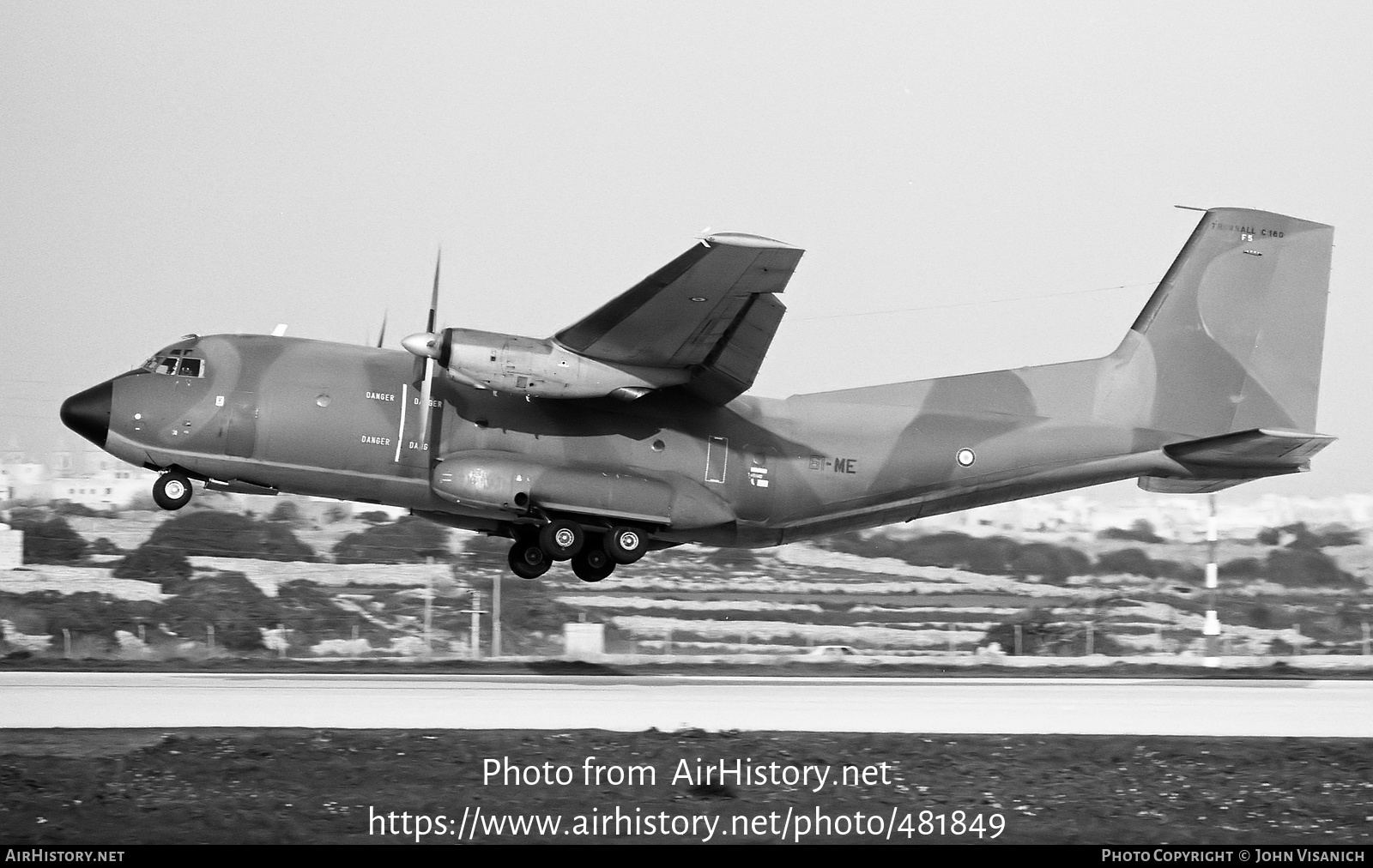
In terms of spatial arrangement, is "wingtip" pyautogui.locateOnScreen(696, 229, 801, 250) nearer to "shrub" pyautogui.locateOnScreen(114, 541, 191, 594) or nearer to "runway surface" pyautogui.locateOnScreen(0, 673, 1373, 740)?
"runway surface" pyautogui.locateOnScreen(0, 673, 1373, 740)

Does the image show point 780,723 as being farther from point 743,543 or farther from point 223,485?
point 223,485

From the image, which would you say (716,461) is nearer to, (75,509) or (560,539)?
(560,539)

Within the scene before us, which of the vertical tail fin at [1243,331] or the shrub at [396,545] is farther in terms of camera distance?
the shrub at [396,545]

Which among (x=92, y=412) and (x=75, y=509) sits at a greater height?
(x=92, y=412)

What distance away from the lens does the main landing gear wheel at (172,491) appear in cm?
1642

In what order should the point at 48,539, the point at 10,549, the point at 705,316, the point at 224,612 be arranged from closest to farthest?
1. the point at 705,316
2. the point at 224,612
3. the point at 10,549
4. the point at 48,539

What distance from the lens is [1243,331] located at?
1917cm

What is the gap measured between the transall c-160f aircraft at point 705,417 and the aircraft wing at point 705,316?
0.11ft

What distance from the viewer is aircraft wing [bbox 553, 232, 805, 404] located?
47.9 feet

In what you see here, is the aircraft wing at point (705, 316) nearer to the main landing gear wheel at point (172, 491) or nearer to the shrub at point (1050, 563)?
the main landing gear wheel at point (172, 491)

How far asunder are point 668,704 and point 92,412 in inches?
310

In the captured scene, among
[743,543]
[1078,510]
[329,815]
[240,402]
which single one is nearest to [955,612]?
[1078,510]

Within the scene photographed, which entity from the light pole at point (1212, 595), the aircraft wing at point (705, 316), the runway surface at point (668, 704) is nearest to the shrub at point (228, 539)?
the runway surface at point (668, 704)

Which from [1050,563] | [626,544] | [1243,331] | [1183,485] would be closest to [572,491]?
[626,544]
